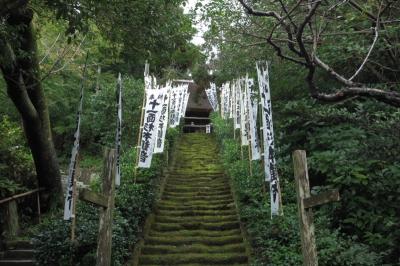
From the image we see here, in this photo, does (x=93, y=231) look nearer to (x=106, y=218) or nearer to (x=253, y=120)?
(x=106, y=218)

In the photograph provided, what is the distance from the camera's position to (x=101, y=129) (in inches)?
603

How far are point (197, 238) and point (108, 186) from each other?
11.2 feet

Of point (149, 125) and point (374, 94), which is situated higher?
point (149, 125)

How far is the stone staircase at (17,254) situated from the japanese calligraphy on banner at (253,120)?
5.16m

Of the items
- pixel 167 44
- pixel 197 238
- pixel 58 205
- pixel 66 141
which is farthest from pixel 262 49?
pixel 66 141

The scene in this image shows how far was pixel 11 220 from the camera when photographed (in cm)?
993

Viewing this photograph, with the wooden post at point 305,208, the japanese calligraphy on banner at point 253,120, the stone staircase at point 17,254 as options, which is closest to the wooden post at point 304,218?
the wooden post at point 305,208

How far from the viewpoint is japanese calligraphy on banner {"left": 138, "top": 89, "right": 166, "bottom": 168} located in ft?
34.6

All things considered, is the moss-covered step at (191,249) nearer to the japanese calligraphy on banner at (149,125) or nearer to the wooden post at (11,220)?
the japanese calligraphy on banner at (149,125)

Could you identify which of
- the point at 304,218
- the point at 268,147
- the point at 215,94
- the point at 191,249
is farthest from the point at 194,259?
the point at 215,94

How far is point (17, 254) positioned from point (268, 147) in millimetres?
5664

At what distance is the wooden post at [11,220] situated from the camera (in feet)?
32.1

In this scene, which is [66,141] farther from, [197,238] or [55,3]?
[55,3]

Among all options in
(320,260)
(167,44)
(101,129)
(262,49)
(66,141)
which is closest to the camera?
(320,260)
